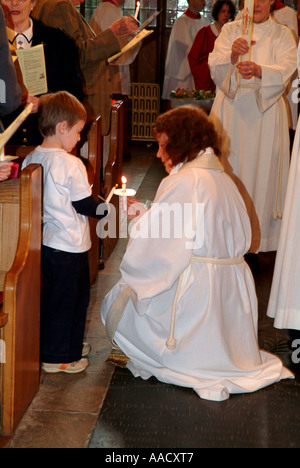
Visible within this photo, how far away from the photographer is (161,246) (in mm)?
3770

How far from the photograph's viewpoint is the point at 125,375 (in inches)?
157

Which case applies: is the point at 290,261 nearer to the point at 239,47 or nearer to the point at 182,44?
the point at 239,47

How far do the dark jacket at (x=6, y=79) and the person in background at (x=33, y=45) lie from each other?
768mm

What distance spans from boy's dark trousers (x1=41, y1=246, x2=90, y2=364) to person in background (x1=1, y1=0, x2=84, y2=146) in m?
1.02

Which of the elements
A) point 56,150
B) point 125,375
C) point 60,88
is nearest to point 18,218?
point 56,150

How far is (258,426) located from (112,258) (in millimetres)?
2857

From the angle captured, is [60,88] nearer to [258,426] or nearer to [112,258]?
[112,258]

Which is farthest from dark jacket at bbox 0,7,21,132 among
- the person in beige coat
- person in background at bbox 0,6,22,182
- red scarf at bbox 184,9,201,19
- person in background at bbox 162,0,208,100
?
red scarf at bbox 184,9,201,19

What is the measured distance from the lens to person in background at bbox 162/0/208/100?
434 inches

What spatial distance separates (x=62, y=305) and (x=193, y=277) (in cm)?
73

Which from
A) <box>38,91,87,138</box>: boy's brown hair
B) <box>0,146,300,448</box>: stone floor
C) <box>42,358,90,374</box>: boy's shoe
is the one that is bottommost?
<box>42,358,90,374</box>: boy's shoe

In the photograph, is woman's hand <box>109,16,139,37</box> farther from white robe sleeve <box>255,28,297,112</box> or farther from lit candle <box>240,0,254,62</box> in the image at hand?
white robe sleeve <box>255,28,297,112</box>

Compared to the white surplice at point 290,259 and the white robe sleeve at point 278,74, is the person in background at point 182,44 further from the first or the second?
the white surplice at point 290,259

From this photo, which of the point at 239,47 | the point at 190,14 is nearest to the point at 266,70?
the point at 239,47
